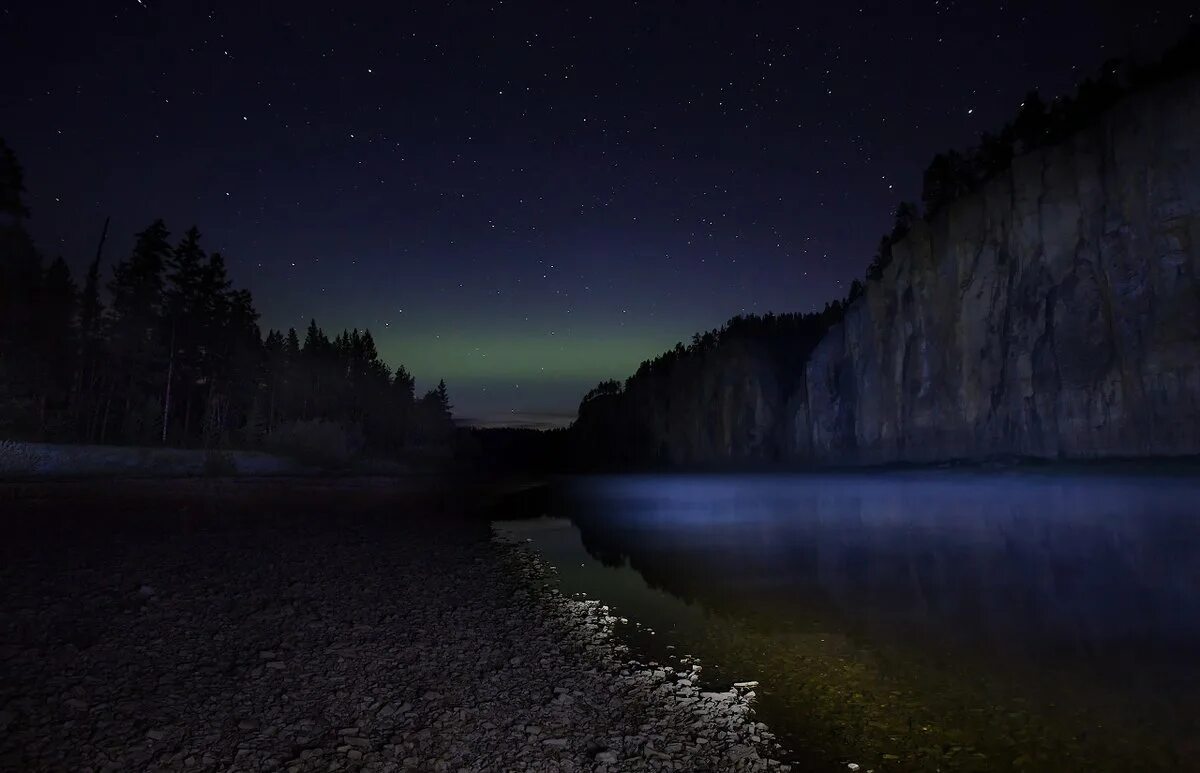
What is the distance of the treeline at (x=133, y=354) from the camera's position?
156 ft

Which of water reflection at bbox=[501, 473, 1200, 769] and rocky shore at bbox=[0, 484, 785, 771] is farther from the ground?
rocky shore at bbox=[0, 484, 785, 771]

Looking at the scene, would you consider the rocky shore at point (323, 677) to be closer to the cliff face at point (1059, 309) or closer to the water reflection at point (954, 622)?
the water reflection at point (954, 622)

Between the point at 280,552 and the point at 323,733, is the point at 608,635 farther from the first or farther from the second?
the point at 280,552

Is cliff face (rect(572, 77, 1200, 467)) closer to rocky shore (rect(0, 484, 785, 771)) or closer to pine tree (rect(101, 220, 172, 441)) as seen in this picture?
rocky shore (rect(0, 484, 785, 771))

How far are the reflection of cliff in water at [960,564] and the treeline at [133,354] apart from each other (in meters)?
43.2

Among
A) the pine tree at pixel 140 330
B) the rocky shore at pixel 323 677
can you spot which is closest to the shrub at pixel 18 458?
the pine tree at pixel 140 330

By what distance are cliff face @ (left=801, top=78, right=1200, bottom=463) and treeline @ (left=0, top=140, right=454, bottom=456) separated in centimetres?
6499

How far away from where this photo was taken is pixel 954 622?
11.8 metres

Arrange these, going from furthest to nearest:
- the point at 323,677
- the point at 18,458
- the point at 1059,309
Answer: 1. the point at 1059,309
2. the point at 18,458
3. the point at 323,677

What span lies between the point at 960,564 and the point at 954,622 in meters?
7.74

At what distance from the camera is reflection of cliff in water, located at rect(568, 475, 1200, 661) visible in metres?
11.5

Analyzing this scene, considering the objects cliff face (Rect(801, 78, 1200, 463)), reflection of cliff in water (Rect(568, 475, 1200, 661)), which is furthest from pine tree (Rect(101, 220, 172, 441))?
cliff face (Rect(801, 78, 1200, 463))

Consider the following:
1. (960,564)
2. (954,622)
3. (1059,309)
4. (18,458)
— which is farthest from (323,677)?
(1059,309)

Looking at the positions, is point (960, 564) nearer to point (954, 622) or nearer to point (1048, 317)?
point (954, 622)
